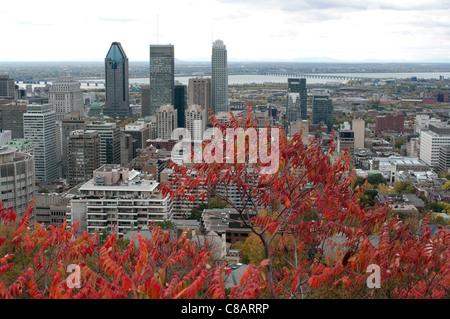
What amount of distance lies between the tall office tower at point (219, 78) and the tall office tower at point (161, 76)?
17.7 feet

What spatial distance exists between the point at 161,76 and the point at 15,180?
33.0 metres

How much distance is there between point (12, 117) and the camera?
27.3 meters

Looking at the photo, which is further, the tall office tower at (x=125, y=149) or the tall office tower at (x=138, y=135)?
the tall office tower at (x=138, y=135)

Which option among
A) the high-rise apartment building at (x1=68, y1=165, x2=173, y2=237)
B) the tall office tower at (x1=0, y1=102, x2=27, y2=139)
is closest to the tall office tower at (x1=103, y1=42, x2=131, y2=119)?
the tall office tower at (x1=0, y1=102, x2=27, y2=139)

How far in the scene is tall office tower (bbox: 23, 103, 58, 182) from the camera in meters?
23.2

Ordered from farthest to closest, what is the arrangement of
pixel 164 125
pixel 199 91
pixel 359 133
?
pixel 199 91 → pixel 164 125 → pixel 359 133

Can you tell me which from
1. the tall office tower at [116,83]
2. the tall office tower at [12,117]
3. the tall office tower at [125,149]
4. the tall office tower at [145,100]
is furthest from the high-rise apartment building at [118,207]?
the tall office tower at [116,83]

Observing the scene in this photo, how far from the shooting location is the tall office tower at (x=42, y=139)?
23172 mm

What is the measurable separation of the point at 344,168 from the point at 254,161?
444mm

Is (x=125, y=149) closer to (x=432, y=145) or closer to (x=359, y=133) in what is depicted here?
(x=359, y=133)

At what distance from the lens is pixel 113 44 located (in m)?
47.6

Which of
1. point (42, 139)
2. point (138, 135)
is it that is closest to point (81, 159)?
point (42, 139)

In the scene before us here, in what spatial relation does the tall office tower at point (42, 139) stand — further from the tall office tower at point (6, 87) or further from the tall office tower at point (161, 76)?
the tall office tower at point (6, 87)
